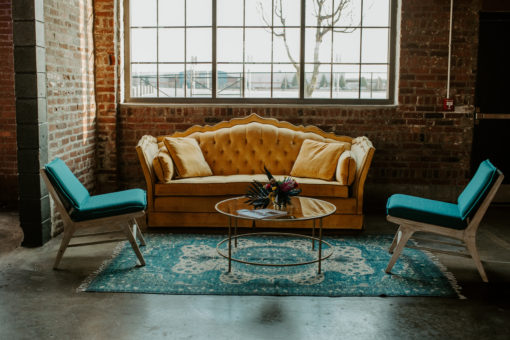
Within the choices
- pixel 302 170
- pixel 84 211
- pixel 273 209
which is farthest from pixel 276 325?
pixel 302 170

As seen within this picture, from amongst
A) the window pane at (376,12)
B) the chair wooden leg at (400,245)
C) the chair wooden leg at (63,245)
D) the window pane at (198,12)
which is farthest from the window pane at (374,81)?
the chair wooden leg at (63,245)

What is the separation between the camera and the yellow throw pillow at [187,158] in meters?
6.36

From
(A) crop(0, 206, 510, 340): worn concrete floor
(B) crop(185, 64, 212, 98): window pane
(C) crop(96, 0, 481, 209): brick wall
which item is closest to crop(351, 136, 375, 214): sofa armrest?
(C) crop(96, 0, 481, 209): brick wall

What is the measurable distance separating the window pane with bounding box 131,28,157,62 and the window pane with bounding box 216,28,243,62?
2.69ft

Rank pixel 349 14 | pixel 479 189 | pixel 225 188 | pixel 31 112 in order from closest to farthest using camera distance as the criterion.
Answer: pixel 479 189 < pixel 31 112 < pixel 225 188 < pixel 349 14

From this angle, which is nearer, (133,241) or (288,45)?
(133,241)

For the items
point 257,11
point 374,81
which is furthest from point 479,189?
point 257,11

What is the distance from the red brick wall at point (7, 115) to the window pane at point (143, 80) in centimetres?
149

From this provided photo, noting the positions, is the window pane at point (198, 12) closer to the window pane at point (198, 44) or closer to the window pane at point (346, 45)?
the window pane at point (198, 44)

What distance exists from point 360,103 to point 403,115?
0.55 metres

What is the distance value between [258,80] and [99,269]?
11.5 feet

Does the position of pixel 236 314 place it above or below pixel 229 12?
below

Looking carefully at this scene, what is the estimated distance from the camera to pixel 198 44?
731 cm

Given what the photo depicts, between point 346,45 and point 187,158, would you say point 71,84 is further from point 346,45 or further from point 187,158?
point 346,45
